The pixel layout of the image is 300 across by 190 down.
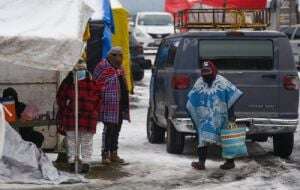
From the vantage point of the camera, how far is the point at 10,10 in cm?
952

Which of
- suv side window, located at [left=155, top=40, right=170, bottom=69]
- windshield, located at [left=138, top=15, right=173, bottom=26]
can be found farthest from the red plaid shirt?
windshield, located at [left=138, top=15, right=173, bottom=26]

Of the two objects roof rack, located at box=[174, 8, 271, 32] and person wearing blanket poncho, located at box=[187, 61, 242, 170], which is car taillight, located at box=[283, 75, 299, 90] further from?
roof rack, located at box=[174, 8, 271, 32]

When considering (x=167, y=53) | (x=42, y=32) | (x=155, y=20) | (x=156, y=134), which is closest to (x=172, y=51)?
(x=167, y=53)

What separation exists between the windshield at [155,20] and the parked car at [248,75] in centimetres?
2562

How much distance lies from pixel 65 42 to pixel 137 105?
33.9 feet

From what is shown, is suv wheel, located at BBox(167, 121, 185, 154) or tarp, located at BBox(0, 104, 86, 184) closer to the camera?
tarp, located at BBox(0, 104, 86, 184)

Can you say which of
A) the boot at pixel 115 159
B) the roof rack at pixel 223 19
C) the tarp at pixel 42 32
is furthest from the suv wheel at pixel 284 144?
the tarp at pixel 42 32

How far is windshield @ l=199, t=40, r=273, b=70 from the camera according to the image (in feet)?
37.3

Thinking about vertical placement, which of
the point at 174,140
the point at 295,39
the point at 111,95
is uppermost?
the point at 111,95

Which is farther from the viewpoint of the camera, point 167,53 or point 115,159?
point 167,53

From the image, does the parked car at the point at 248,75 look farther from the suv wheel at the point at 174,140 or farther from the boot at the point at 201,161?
the boot at the point at 201,161

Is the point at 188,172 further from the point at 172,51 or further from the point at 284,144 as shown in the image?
the point at 172,51

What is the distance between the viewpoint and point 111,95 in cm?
1064

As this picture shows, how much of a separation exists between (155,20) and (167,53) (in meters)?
25.1
